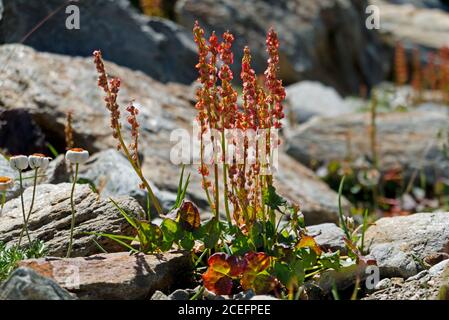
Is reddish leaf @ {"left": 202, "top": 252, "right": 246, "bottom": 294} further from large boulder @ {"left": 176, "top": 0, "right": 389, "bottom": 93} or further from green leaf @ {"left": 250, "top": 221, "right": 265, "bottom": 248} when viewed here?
large boulder @ {"left": 176, "top": 0, "right": 389, "bottom": 93}

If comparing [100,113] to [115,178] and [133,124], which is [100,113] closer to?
[115,178]

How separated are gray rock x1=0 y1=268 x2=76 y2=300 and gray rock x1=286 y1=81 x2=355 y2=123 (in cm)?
743

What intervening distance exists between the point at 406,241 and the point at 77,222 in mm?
1710

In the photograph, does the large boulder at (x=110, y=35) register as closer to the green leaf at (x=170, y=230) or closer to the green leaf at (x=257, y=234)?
the green leaf at (x=170, y=230)

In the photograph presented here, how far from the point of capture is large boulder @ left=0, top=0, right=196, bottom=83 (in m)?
6.91

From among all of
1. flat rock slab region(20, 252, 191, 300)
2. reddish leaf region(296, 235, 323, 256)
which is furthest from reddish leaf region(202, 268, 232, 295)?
reddish leaf region(296, 235, 323, 256)

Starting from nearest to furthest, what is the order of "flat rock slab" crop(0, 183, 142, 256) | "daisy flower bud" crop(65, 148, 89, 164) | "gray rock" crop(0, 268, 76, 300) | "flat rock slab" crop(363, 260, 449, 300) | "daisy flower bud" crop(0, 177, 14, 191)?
"gray rock" crop(0, 268, 76, 300) < "daisy flower bud" crop(65, 148, 89, 164) < "flat rock slab" crop(363, 260, 449, 300) < "daisy flower bud" crop(0, 177, 14, 191) < "flat rock slab" crop(0, 183, 142, 256)

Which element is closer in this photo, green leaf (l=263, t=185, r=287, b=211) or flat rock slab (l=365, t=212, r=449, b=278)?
green leaf (l=263, t=185, r=287, b=211)

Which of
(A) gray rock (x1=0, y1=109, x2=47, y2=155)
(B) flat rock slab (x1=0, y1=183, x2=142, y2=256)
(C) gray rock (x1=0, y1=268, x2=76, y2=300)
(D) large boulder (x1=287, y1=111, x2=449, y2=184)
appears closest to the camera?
(C) gray rock (x1=0, y1=268, x2=76, y2=300)

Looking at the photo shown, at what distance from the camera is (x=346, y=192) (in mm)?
8305

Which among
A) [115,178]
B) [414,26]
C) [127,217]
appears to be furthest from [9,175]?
[414,26]

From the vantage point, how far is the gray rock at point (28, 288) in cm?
293
